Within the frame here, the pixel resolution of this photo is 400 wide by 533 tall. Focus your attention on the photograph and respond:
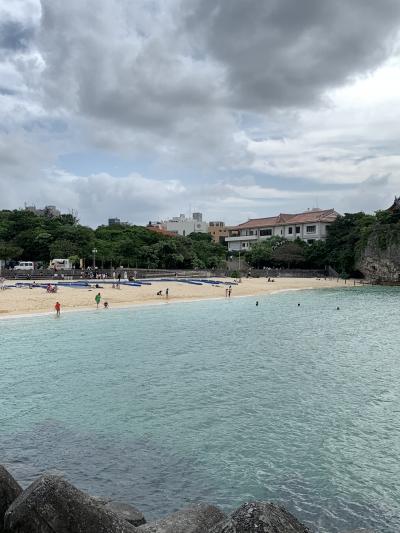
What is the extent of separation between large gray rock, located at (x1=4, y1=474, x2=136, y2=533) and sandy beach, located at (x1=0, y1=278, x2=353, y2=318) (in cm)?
3177

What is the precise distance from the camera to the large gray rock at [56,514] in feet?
14.9

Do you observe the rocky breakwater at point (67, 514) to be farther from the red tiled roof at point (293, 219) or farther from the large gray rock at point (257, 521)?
the red tiled roof at point (293, 219)

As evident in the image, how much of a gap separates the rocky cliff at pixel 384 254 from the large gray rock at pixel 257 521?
81.4 metres

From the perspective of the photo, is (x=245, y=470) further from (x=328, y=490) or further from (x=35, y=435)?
(x=35, y=435)

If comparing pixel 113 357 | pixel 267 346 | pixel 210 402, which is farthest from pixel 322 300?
pixel 210 402

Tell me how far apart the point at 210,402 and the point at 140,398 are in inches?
87.2

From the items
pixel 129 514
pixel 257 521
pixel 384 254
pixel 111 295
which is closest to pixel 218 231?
pixel 384 254

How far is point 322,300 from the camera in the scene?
53.5 m

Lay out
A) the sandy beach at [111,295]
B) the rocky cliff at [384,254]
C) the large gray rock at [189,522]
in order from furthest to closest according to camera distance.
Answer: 1. the rocky cliff at [384,254]
2. the sandy beach at [111,295]
3. the large gray rock at [189,522]

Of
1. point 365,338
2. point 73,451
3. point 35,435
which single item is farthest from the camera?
point 365,338

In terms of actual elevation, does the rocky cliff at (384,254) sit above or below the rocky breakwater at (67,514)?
above

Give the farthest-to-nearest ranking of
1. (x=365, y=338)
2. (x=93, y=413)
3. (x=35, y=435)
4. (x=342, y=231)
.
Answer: (x=342, y=231) < (x=365, y=338) < (x=93, y=413) < (x=35, y=435)

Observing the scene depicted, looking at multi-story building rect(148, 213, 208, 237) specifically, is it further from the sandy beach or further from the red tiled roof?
the sandy beach

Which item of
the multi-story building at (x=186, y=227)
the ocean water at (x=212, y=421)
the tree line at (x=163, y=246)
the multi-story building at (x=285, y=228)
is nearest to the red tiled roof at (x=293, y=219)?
the multi-story building at (x=285, y=228)
